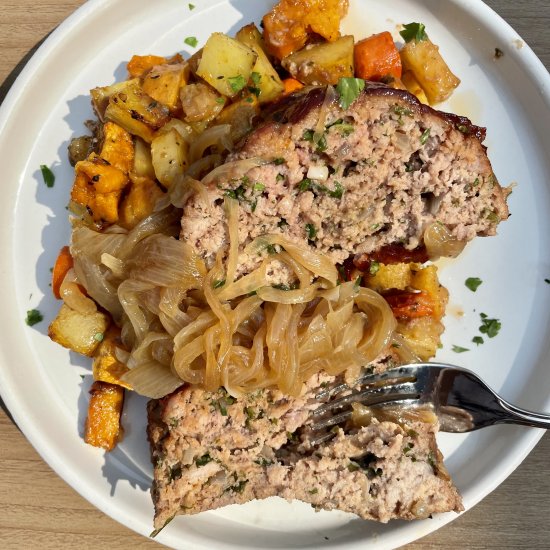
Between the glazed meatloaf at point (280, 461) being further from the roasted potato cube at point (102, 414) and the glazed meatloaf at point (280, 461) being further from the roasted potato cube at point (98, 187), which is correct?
the roasted potato cube at point (98, 187)

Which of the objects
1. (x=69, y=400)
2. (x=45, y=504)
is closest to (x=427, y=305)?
(x=69, y=400)

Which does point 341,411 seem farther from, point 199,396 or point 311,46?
point 311,46

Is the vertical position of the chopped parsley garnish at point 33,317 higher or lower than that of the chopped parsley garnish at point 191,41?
lower

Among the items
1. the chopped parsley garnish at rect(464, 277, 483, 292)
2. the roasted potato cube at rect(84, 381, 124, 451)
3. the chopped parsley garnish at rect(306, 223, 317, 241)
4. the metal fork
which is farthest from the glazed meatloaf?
the chopped parsley garnish at rect(464, 277, 483, 292)

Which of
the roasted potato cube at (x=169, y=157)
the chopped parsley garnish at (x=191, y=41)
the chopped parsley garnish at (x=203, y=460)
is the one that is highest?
the chopped parsley garnish at (x=191, y=41)

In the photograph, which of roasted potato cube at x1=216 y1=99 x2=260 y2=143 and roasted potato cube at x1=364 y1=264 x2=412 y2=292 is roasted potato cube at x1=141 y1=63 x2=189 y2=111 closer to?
roasted potato cube at x1=216 y1=99 x2=260 y2=143

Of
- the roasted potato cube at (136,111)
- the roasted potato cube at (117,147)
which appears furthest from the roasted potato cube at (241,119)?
the roasted potato cube at (117,147)
